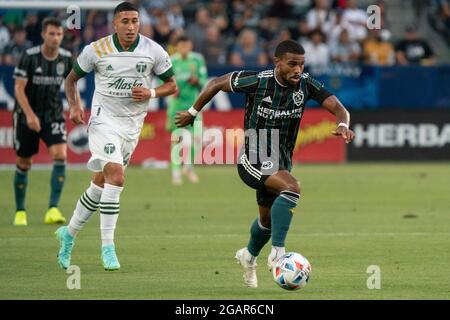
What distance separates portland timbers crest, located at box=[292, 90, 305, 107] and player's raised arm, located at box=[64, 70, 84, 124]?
7.41ft

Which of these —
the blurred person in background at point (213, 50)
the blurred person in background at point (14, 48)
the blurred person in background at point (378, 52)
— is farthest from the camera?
the blurred person in background at point (378, 52)

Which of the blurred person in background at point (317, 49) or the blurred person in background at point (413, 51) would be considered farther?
the blurred person in background at point (413, 51)

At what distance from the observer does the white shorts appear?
37.3 ft

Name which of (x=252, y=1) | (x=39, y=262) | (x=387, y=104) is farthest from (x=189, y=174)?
(x=39, y=262)

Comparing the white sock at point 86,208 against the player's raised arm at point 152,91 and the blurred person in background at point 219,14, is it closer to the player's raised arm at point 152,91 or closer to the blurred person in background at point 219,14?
the player's raised arm at point 152,91

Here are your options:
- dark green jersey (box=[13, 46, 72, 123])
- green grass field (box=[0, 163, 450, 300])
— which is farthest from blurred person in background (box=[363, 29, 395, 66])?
dark green jersey (box=[13, 46, 72, 123])

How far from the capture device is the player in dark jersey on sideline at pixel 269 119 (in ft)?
34.1

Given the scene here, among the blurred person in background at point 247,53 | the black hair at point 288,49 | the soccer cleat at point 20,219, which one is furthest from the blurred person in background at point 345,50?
the black hair at point 288,49

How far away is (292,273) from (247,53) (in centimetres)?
1745

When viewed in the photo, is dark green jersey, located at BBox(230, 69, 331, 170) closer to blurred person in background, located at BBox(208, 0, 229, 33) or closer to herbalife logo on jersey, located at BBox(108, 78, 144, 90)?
herbalife logo on jersey, located at BBox(108, 78, 144, 90)

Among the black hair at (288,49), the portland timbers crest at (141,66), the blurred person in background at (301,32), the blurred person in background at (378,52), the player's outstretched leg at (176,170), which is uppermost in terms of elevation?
the black hair at (288,49)

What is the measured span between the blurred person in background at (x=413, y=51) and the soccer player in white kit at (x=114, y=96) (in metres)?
16.4

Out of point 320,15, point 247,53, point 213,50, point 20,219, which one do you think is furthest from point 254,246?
point 320,15

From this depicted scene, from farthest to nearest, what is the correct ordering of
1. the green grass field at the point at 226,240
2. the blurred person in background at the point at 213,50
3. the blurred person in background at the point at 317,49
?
the blurred person in background at the point at 317,49, the blurred person in background at the point at 213,50, the green grass field at the point at 226,240
